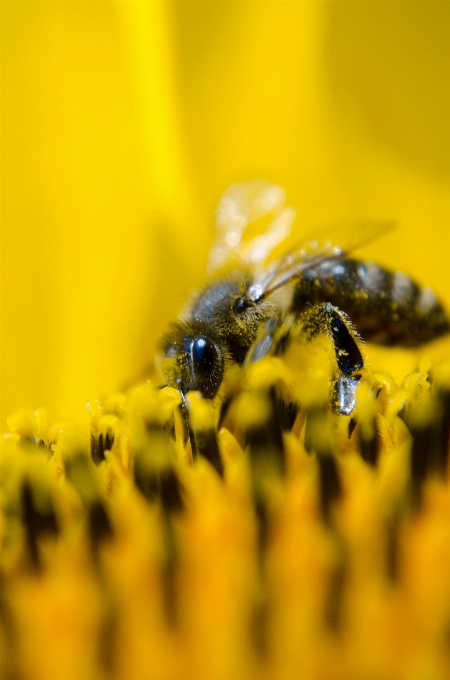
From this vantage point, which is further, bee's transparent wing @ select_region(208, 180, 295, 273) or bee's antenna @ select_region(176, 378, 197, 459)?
bee's transparent wing @ select_region(208, 180, 295, 273)

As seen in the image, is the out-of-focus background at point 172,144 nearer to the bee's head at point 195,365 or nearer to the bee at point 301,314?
the bee at point 301,314

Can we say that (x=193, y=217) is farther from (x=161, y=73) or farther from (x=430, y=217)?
(x=430, y=217)

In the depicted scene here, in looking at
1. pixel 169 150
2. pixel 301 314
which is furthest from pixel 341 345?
pixel 169 150

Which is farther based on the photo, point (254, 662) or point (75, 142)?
point (75, 142)

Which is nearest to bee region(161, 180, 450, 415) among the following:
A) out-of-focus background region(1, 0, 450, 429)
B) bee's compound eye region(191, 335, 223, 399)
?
bee's compound eye region(191, 335, 223, 399)

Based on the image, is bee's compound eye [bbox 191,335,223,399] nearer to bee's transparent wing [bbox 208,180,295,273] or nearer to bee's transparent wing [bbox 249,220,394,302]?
bee's transparent wing [bbox 249,220,394,302]

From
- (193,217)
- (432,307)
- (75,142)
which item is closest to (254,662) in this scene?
(432,307)
